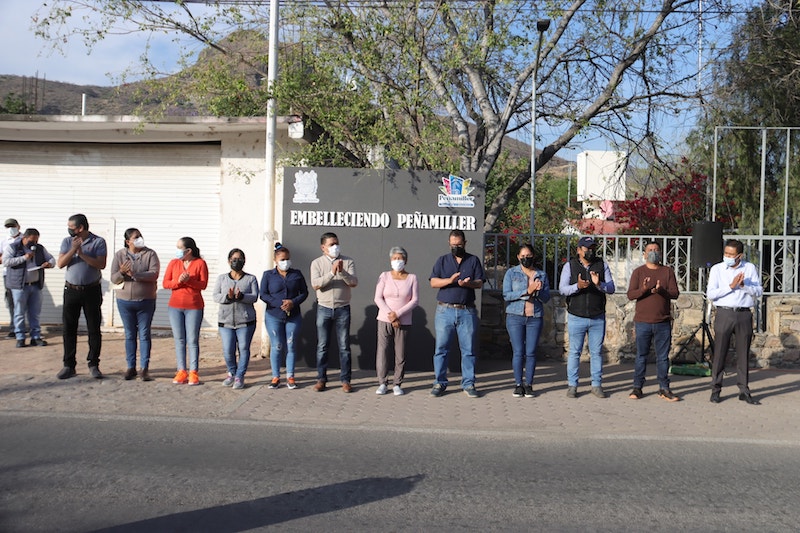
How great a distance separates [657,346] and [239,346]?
5007mm

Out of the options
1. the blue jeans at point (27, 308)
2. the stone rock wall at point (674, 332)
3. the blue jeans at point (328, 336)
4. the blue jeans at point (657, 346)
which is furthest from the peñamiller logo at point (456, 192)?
the blue jeans at point (27, 308)

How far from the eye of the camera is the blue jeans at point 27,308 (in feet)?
38.9

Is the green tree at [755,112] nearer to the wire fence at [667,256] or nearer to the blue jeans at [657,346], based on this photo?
the wire fence at [667,256]

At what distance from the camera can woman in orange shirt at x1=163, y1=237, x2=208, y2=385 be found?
955cm

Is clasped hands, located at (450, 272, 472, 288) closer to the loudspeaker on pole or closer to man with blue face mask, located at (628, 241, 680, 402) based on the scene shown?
man with blue face mask, located at (628, 241, 680, 402)

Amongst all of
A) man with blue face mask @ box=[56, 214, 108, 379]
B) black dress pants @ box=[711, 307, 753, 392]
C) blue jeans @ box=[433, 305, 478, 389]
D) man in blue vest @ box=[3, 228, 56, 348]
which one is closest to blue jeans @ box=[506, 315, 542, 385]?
blue jeans @ box=[433, 305, 478, 389]

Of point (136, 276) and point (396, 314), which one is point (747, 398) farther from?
point (136, 276)

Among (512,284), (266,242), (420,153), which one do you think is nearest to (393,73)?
(420,153)

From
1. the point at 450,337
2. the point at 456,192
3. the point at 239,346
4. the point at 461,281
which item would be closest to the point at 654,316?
the point at 461,281

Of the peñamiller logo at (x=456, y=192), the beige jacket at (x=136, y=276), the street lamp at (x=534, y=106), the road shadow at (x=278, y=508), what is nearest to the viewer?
the road shadow at (x=278, y=508)

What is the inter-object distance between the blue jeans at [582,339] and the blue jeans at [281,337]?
3312mm

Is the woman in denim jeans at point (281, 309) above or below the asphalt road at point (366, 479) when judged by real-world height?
above

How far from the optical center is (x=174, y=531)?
482 cm

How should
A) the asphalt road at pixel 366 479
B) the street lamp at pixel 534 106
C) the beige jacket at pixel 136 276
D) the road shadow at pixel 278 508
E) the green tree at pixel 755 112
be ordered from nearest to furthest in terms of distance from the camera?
the road shadow at pixel 278 508
the asphalt road at pixel 366 479
the beige jacket at pixel 136 276
the street lamp at pixel 534 106
the green tree at pixel 755 112
